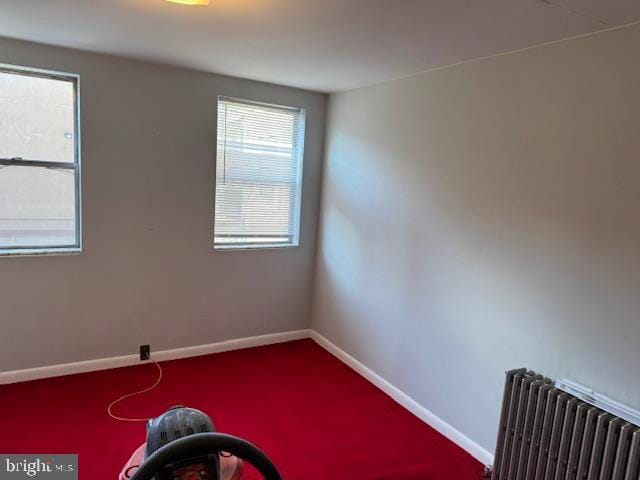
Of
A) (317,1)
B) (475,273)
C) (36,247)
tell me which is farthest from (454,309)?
(36,247)

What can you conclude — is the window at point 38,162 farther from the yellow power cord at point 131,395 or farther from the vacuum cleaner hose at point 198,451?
the vacuum cleaner hose at point 198,451

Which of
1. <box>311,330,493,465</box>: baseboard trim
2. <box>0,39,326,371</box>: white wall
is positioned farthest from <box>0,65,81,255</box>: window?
<box>311,330,493,465</box>: baseboard trim

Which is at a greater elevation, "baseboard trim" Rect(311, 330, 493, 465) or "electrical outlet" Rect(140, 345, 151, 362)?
"electrical outlet" Rect(140, 345, 151, 362)

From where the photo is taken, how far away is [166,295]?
11.6 ft

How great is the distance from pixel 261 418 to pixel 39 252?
76.7 inches

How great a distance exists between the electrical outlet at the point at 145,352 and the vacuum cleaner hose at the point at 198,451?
2.86 meters

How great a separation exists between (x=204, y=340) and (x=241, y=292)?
1.70 feet

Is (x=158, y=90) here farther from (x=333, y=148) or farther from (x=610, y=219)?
(x=610, y=219)

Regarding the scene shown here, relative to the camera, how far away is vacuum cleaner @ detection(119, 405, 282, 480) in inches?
34.0

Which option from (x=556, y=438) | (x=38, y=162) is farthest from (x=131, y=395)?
(x=556, y=438)

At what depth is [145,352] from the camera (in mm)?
3521

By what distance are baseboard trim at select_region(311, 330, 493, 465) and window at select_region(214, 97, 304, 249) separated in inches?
41.8

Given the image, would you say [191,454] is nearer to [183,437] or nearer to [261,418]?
[183,437]

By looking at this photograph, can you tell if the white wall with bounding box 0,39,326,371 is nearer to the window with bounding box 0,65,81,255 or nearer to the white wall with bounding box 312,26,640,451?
the window with bounding box 0,65,81,255
